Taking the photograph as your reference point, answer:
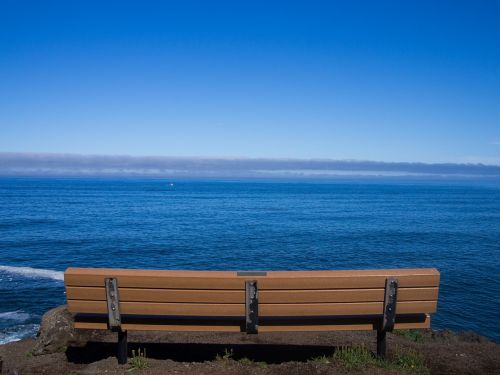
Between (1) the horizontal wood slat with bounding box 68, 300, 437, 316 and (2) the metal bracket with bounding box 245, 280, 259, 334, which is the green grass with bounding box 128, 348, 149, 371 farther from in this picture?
(2) the metal bracket with bounding box 245, 280, 259, 334

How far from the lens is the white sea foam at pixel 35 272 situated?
15.7m

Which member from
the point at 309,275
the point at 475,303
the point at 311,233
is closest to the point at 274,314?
the point at 309,275

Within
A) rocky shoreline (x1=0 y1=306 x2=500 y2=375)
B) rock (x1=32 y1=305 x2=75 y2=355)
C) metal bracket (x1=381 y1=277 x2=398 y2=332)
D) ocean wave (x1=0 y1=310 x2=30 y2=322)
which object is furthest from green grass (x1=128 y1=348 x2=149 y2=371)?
ocean wave (x1=0 y1=310 x2=30 y2=322)

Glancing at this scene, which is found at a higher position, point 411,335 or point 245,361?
point 245,361

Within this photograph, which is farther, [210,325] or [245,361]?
[245,361]

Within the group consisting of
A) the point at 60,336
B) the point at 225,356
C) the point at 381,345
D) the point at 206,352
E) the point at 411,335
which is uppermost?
the point at 381,345

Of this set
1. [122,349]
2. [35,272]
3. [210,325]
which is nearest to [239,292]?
[210,325]

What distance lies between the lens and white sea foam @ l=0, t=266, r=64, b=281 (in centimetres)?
1566

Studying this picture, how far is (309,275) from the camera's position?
14.5 feet

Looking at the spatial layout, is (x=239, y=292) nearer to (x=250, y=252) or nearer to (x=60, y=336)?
(x=60, y=336)

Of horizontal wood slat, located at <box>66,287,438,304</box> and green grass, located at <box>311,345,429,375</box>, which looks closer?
horizontal wood slat, located at <box>66,287,438,304</box>

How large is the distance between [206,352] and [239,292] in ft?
5.69

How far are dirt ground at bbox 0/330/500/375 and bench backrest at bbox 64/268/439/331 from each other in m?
0.79

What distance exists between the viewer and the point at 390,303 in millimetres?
4617
